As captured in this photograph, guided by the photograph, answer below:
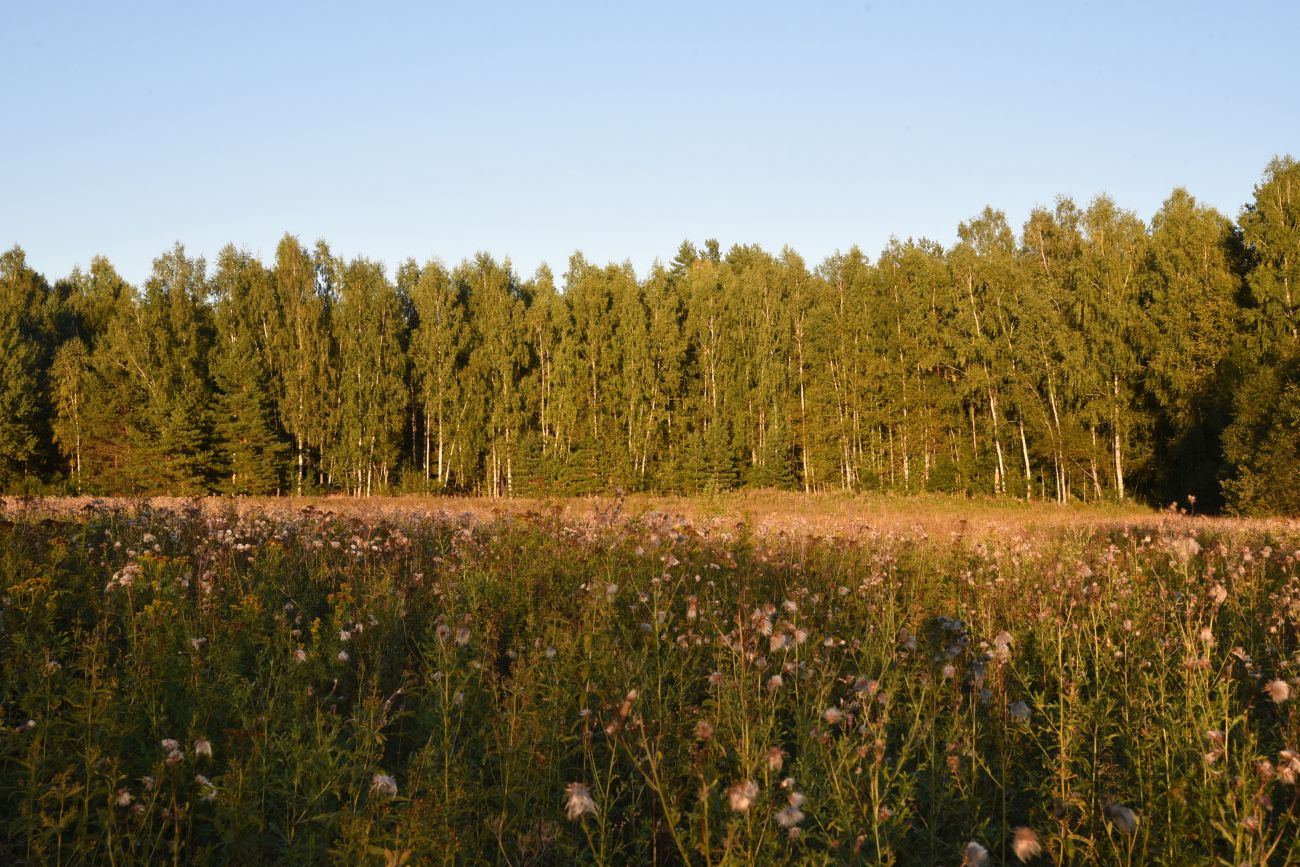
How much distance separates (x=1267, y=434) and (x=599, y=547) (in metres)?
23.9

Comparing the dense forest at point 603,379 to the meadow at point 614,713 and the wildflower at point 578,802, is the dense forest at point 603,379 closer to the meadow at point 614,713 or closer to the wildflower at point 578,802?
the meadow at point 614,713

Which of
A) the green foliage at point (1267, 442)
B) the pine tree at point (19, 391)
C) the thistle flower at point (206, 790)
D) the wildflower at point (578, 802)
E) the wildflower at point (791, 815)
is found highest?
the pine tree at point (19, 391)

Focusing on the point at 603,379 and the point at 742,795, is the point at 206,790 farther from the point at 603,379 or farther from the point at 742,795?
the point at 603,379

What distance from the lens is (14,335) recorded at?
121 ft

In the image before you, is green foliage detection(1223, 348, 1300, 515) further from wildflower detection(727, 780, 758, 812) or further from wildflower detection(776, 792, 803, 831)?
wildflower detection(727, 780, 758, 812)

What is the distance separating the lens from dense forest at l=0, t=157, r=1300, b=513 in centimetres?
3391

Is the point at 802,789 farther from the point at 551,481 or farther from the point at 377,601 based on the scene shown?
the point at 551,481

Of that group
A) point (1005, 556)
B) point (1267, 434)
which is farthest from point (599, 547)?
point (1267, 434)

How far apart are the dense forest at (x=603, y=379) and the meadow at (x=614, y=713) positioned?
29190 mm

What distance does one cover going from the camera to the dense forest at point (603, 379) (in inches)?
1335

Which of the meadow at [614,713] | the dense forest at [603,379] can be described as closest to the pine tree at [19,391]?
the dense forest at [603,379]

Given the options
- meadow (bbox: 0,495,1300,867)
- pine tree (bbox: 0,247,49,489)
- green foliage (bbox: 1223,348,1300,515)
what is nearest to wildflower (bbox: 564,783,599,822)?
meadow (bbox: 0,495,1300,867)

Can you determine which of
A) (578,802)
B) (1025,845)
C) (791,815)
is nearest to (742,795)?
(791,815)

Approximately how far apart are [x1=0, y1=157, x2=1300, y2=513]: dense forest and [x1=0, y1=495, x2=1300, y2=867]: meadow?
95.8ft
